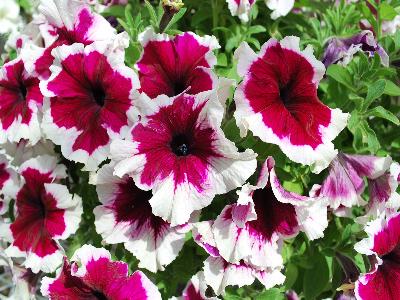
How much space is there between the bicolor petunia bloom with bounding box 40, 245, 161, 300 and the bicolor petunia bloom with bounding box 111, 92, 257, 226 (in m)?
0.17

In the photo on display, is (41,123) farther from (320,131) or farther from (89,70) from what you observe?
(320,131)

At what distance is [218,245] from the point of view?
1.03 m

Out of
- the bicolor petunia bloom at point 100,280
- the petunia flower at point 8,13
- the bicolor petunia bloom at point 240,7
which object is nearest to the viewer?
the bicolor petunia bloom at point 100,280

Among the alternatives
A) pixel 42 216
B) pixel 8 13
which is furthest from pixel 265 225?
pixel 8 13

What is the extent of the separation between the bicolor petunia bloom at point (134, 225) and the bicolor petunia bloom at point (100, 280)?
0.03m

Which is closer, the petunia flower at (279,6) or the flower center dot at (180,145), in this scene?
the flower center dot at (180,145)

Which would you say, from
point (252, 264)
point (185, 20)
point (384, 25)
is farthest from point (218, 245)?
point (384, 25)

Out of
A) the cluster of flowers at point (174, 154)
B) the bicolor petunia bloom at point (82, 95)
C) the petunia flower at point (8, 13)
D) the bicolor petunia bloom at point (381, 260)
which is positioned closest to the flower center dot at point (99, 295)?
the cluster of flowers at point (174, 154)

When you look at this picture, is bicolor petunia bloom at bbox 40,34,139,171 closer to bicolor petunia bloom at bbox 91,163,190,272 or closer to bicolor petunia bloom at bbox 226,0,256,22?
bicolor petunia bloom at bbox 91,163,190,272

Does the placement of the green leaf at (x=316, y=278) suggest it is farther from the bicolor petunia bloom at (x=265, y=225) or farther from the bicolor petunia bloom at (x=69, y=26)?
the bicolor petunia bloom at (x=69, y=26)

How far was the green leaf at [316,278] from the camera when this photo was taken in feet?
4.10

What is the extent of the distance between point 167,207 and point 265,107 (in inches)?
9.3

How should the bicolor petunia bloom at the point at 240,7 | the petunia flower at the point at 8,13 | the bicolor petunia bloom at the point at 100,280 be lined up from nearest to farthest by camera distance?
the bicolor petunia bloom at the point at 100,280 < the bicolor petunia bloom at the point at 240,7 < the petunia flower at the point at 8,13

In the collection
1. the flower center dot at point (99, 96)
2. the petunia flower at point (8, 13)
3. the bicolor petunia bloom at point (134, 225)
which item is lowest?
the petunia flower at point (8, 13)
